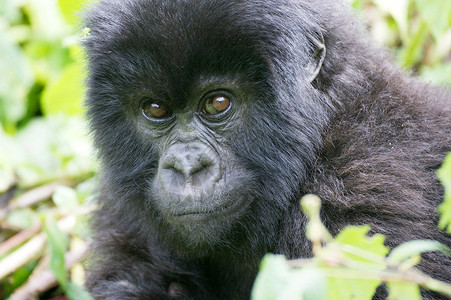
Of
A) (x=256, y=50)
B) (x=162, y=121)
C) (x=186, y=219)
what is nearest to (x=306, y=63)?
(x=256, y=50)

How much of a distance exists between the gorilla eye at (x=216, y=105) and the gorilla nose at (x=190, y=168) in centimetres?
22

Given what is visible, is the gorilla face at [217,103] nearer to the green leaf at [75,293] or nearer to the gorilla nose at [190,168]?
the gorilla nose at [190,168]

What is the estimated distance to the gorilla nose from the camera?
2.84 metres

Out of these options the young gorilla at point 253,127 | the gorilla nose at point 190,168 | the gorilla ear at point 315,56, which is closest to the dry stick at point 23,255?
the young gorilla at point 253,127

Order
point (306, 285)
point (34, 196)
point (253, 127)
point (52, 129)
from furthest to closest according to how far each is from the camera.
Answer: point (52, 129) → point (34, 196) → point (253, 127) → point (306, 285)

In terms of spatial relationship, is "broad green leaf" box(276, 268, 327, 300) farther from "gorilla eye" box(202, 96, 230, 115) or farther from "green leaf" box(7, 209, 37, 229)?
"green leaf" box(7, 209, 37, 229)

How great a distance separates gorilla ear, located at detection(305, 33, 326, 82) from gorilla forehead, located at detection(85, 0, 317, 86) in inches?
3.6

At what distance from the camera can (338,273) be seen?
5.11ft

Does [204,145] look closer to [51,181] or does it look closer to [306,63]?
[306,63]

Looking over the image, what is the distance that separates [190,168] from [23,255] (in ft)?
6.82

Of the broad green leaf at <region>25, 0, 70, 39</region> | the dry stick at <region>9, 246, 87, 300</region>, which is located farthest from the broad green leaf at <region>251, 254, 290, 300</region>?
the broad green leaf at <region>25, 0, 70, 39</region>

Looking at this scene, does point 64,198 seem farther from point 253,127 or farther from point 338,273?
point 338,273

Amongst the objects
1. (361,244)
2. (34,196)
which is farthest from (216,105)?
(34,196)

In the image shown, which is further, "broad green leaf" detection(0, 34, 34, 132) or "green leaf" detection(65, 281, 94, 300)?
"broad green leaf" detection(0, 34, 34, 132)
